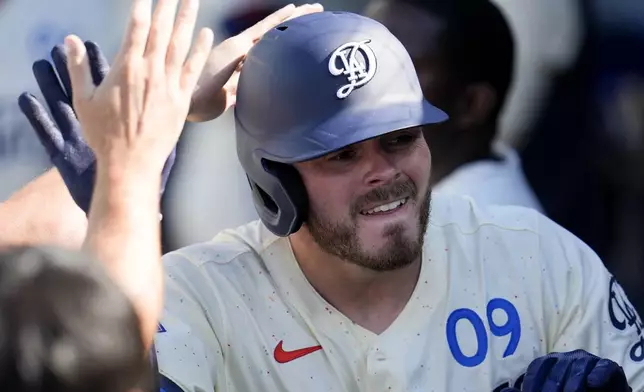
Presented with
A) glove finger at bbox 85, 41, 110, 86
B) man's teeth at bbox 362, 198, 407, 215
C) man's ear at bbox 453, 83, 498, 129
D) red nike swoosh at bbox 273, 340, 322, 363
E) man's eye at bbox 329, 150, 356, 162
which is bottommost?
man's ear at bbox 453, 83, 498, 129

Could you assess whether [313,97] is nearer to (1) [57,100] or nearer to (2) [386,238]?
(2) [386,238]

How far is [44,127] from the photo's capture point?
2.30 meters

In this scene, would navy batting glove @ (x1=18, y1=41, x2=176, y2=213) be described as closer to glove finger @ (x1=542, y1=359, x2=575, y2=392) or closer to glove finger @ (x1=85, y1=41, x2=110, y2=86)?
glove finger @ (x1=85, y1=41, x2=110, y2=86)

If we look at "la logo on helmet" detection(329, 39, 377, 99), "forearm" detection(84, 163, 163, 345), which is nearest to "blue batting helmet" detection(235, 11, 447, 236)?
"la logo on helmet" detection(329, 39, 377, 99)

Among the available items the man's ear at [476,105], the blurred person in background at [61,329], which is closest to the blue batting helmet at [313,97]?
the blurred person in background at [61,329]

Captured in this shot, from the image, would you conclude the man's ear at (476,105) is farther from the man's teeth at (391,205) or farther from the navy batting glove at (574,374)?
the navy batting glove at (574,374)

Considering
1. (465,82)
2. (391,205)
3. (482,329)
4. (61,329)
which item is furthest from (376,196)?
(465,82)

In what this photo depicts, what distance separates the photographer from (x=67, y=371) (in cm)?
140

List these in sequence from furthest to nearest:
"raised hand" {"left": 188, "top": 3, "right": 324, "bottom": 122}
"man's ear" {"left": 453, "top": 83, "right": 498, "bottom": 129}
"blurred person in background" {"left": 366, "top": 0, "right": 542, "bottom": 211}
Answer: "man's ear" {"left": 453, "top": 83, "right": 498, "bottom": 129} < "blurred person in background" {"left": 366, "top": 0, "right": 542, "bottom": 211} < "raised hand" {"left": 188, "top": 3, "right": 324, "bottom": 122}

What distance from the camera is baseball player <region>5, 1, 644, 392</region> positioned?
96.8 inches

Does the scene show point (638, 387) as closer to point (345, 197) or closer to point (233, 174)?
point (345, 197)

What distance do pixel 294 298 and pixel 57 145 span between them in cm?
60

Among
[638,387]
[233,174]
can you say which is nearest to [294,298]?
[638,387]

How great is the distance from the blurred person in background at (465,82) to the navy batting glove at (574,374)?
5.37ft
